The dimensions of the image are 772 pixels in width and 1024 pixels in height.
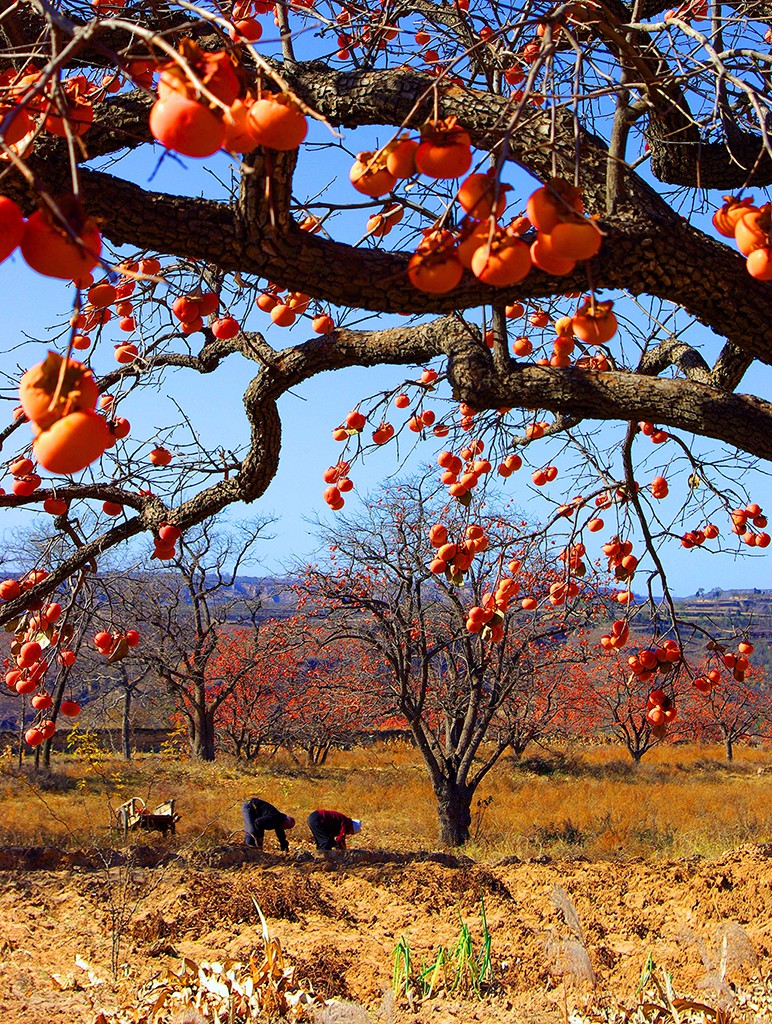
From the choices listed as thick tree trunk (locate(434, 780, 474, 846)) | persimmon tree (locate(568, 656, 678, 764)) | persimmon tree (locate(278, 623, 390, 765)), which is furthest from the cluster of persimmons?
persimmon tree (locate(568, 656, 678, 764))

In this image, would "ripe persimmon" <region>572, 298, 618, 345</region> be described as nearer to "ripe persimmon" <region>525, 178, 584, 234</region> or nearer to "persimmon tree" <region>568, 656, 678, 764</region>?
"ripe persimmon" <region>525, 178, 584, 234</region>

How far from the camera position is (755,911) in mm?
4852

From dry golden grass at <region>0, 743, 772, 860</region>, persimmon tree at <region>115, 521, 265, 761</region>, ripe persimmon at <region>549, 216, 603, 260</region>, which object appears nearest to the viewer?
ripe persimmon at <region>549, 216, 603, 260</region>

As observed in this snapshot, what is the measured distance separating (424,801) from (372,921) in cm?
723

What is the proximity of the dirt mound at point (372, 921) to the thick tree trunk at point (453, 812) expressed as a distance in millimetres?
2534

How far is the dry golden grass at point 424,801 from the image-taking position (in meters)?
9.27

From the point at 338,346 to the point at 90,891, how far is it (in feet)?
15.4

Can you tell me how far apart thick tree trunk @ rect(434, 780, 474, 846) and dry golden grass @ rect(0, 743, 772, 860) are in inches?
15.5

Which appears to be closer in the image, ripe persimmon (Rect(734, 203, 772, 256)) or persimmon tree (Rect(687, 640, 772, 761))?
ripe persimmon (Rect(734, 203, 772, 256))

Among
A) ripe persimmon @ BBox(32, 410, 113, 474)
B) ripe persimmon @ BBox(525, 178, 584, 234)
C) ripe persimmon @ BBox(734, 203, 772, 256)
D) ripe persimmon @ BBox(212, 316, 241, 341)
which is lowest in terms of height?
ripe persimmon @ BBox(32, 410, 113, 474)

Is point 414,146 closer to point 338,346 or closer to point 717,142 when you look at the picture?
point 338,346

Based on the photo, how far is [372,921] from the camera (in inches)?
195

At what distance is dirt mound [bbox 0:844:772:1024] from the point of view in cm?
375

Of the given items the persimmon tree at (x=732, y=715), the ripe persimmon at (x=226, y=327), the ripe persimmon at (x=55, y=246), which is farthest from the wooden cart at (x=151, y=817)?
the persimmon tree at (x=732, y=715)
